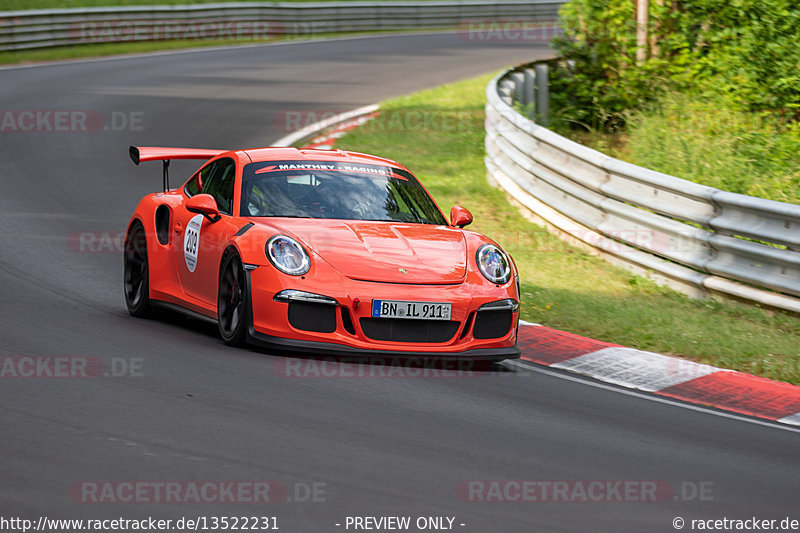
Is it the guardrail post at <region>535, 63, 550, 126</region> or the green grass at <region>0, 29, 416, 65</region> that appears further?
the green grass at <region>0, 29, 416, 65</region>

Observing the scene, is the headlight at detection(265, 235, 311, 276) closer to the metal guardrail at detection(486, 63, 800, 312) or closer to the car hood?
the car hood

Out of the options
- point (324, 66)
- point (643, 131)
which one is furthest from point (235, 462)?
point (324, 66)

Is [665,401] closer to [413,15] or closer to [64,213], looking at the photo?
[64,213]

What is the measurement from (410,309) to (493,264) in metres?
0.81

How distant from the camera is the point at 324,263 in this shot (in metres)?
6.82

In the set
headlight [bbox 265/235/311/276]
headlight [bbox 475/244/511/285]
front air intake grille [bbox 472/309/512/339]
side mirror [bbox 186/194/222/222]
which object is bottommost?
front air intake grille [bbox 472/309/512/339]

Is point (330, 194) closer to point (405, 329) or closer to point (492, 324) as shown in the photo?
point (405, 329)

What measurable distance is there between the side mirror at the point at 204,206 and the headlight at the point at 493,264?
1757mm

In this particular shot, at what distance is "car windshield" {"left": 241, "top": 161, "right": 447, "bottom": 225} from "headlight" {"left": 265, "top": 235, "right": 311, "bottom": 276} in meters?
0.62

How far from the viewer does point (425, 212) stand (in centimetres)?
802

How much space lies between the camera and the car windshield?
760cm

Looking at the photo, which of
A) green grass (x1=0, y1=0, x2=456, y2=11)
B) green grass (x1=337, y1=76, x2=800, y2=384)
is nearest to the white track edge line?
green grass (x1=337, y1=76, x2=800, y2=384)

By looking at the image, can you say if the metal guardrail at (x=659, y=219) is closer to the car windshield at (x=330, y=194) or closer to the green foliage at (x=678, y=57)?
the car windshield at (x=330, y=194)

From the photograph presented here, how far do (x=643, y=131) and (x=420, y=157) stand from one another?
3.12 metres
